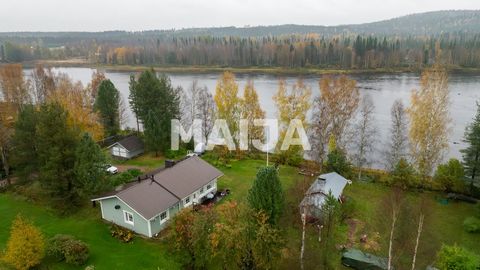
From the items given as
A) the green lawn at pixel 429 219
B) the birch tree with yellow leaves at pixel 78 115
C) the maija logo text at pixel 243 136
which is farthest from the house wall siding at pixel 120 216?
the maija logo text at pixel 243 136

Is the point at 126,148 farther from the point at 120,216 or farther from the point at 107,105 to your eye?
the point at 120,216

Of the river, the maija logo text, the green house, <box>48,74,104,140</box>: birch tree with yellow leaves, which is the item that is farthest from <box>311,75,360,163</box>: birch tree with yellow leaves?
<box>48,74,104,140</box>: birch tree with yellow leaves

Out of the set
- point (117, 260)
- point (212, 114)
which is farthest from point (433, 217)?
point (212, 114)

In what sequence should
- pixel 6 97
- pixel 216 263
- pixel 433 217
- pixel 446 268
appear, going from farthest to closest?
pixel 6 97 → pixel 433 217 → pixel 216 263 → pixel 446 268

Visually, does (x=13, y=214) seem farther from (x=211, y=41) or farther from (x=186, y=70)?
(x=211, y=41)

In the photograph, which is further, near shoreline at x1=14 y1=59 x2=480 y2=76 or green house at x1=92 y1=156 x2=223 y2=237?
near shoreline at x1=14 y1=59 x2=480 y2=76

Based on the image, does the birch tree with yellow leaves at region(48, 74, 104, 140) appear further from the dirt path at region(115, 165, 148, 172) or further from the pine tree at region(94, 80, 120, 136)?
the dirt path at region(115, 165, 148, 172)
